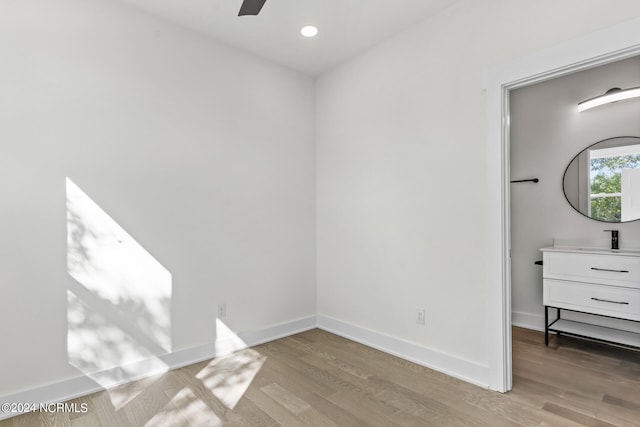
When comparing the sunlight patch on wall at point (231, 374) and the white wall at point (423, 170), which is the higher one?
the white wall at point (423, 170)

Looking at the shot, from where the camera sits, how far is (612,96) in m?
3.02

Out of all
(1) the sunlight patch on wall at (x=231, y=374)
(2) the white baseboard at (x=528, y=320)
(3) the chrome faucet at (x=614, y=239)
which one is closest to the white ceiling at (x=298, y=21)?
(3) the chrome faucet at (x=614, y=239)

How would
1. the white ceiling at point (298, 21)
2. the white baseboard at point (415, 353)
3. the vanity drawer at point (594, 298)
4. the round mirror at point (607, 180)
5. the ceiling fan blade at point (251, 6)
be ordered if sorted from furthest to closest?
the round mirror at point (607, 180) < the vanity drawer at point (594, 298) < the white ceiling at point (298, 21) < the white baseboard at point (415, 353) < the ceiling fan blade at point (251, 6)

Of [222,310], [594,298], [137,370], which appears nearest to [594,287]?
[594,298]

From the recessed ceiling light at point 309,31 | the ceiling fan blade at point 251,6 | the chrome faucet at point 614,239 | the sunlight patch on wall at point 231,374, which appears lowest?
the sunlight patch on wall at point 231,374

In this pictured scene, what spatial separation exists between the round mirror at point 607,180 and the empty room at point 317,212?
0.02m

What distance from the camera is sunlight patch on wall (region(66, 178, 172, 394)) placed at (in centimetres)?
233

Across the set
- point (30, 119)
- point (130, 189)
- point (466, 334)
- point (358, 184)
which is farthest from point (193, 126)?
point (466, 334)

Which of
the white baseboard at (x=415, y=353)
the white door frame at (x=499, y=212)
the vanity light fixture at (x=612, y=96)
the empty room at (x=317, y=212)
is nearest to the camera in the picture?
the empty room at (x=317, y=212)

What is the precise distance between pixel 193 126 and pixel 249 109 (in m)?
0.59

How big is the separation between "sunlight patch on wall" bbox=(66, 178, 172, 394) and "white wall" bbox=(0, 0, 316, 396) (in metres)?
0.05

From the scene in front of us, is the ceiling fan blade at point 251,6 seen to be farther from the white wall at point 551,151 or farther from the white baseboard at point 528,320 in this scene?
the white baseboard at point 528,320

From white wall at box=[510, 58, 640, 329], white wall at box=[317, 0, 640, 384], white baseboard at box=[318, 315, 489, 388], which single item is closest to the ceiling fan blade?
white wall at box=[317, 0, 640, 384]

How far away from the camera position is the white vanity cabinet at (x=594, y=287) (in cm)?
278
